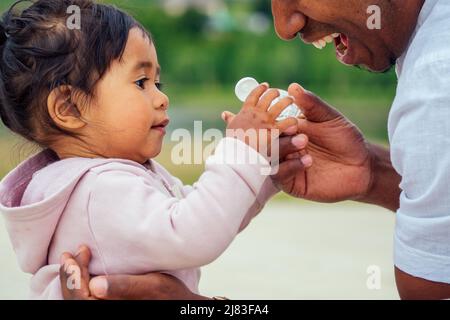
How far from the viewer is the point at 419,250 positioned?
1.65m

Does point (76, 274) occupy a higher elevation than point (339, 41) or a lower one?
lower

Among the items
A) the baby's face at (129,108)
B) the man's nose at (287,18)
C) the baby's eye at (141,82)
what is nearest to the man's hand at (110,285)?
the baby's face at (129,108)

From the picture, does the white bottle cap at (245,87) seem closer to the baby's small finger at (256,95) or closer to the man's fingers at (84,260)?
the baby's small finger at (256,95)

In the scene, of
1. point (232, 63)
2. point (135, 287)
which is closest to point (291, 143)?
point (135, 287)

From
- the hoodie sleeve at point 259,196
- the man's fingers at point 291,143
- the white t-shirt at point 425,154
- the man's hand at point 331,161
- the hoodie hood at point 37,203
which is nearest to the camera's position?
the white t-shirt at point 425,154

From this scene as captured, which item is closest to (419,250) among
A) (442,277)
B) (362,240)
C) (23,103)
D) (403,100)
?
(442,277)

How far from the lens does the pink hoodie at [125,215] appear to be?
1628 millimetres

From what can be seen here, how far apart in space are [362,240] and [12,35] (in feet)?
8.60

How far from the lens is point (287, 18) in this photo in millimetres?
1949

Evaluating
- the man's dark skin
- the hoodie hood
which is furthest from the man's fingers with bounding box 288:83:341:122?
the hoodie hood

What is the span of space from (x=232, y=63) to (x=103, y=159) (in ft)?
16.6

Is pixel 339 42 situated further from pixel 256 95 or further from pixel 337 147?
pixel 256 95

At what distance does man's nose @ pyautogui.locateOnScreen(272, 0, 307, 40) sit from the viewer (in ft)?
6.36

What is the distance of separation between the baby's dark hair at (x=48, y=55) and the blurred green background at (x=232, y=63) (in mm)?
4410
